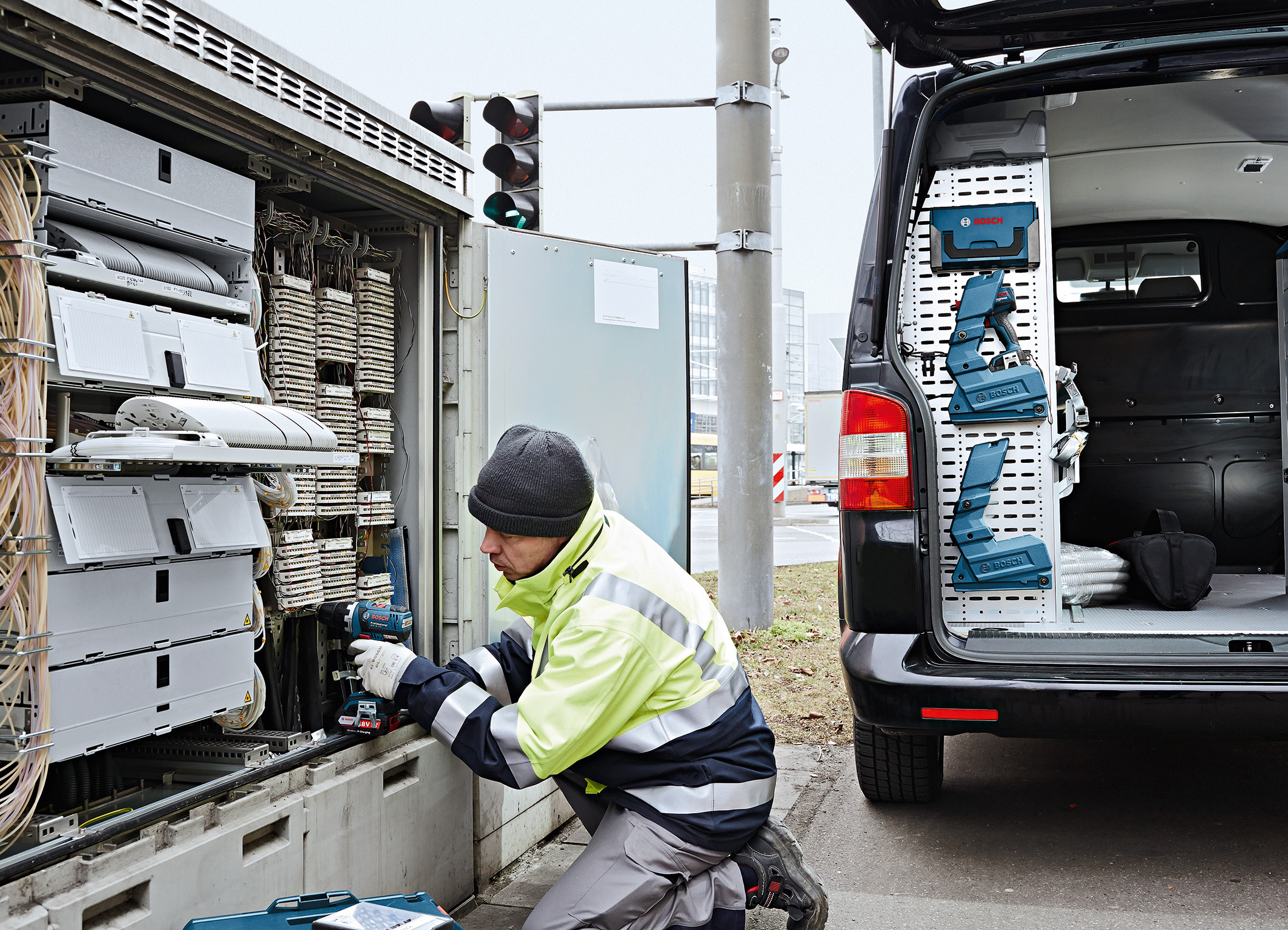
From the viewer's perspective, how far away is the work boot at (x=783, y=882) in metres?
2.83

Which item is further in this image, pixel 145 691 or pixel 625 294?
pixel 625 294

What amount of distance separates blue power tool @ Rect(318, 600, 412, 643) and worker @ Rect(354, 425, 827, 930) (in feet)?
1.12

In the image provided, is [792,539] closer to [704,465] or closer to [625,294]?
[625,294]

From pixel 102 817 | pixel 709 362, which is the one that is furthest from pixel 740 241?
pixel 709 362

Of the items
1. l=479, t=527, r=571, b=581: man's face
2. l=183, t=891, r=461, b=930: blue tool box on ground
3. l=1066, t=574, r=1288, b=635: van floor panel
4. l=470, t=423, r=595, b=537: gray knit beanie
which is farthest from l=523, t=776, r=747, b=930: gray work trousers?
l=1066, t=574, r=1288, b=635: van floor panel

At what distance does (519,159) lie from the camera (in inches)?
237

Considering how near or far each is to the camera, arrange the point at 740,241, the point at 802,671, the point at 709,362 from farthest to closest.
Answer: the point at 709,362, the point at 740,241, the point at 802,671

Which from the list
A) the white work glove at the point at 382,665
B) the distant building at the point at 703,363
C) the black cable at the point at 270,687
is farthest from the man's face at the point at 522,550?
the distant building at the point at 703,363

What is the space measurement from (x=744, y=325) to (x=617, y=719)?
5.81 meters

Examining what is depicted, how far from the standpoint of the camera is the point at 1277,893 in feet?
11.6

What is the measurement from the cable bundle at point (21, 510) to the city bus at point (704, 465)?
90.8 feet

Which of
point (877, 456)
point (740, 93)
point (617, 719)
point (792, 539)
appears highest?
point (740, 93)

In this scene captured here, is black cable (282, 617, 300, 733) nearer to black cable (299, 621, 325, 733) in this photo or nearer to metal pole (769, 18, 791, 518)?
black cable (299, 621, 325, 733)

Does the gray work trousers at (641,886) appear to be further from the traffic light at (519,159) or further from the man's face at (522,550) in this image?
the traffic light at (519,159)
